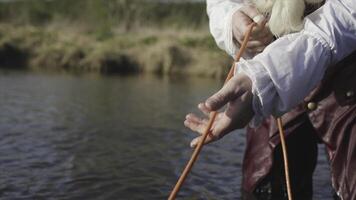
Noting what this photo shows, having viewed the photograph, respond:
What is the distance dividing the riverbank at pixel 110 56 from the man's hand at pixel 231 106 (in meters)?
17.5

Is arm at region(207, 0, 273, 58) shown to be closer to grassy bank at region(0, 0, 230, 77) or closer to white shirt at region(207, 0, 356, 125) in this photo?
white shirt at region(207, 0, 356, 125)

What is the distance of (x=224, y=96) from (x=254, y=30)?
0.57 m

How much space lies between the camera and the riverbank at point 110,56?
66.9ft

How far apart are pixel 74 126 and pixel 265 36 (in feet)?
17.3

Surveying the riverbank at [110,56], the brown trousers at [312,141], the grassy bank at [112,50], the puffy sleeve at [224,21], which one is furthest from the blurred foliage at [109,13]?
the puffy sleeve at [224,21]

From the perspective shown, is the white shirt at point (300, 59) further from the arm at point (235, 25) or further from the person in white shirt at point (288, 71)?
the arm at point (235, 25)

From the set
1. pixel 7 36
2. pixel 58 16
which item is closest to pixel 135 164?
pixel 7 36

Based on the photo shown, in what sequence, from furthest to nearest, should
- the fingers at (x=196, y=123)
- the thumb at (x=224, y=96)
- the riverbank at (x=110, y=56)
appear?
the riverbank at (x=110, y=56), the fingers at (x=196, y=123), the thumb at (x=224, y=96)

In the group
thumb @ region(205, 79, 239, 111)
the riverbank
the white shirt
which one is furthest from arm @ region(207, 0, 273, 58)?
the riverbank

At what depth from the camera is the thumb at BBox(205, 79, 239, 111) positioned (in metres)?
2.07

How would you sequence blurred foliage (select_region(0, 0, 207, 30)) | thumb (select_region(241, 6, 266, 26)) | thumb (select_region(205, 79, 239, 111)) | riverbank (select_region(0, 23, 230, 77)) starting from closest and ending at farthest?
thumb (select_region(205, 79, 239, 111)), thumb (select_region(241, 6, 266, 26)), riverbank (select_region(0, 23, 230, 77)), blurred foliage (select_region(0, 0, 207, 30))

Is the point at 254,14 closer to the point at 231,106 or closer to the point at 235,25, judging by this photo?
the point at 235,25

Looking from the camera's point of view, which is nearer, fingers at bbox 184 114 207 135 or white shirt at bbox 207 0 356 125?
white shirt at bbox 207 0 356 125

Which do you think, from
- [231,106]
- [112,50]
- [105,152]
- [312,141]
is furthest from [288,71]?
[112,50]
